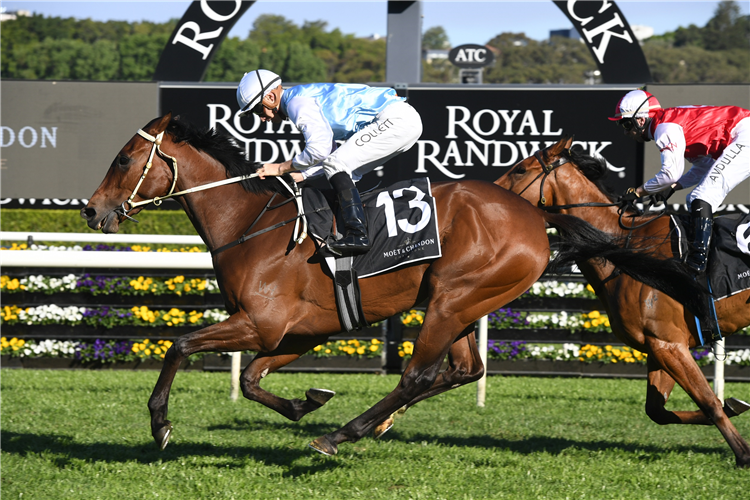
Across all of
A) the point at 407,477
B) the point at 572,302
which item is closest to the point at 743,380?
the point at 572,302

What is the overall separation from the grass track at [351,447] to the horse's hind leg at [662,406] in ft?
0.57

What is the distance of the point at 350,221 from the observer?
129 inches

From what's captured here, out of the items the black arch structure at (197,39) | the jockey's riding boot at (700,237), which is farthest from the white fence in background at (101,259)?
the black arch structure at (197,39)

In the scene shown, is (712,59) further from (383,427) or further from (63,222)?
(383,427)

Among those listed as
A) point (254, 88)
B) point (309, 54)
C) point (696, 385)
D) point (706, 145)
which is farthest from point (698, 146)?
point (309, 54)

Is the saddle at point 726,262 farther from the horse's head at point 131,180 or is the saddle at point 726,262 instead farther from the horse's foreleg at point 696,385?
the horse's head at point 131,180

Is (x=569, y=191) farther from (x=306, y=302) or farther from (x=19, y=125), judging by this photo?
(x=19, y=125)

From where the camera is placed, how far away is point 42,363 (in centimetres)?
592

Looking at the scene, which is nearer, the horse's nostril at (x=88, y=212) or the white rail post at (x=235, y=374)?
the horse's nostril at (x=88, y=212)

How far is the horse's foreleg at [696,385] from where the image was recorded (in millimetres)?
3607

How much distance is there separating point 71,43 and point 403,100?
63.8 meters

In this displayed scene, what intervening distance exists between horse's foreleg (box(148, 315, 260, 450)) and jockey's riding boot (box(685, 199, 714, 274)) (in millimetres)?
2059

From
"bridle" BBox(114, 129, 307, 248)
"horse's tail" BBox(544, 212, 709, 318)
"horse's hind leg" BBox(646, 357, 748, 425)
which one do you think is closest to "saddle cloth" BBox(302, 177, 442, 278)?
"bridle" BBox(114, 129, 307, 248)

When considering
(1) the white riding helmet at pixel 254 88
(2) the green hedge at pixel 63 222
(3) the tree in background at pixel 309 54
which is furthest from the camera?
(3) the tree in background at pixel 309 54
